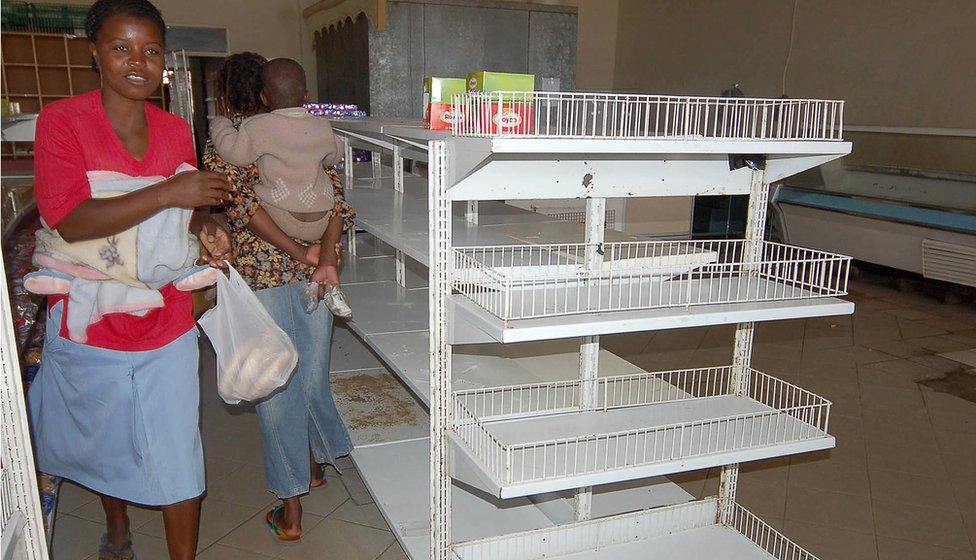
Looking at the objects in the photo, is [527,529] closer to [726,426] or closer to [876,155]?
[726,426]

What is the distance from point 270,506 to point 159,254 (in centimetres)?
159

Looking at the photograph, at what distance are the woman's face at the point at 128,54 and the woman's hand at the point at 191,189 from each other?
230 millimetres

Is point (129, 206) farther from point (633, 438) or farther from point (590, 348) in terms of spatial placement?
point (633, 438)

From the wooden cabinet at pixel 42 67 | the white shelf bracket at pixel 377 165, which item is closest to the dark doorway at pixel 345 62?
the wooden cabinet at pixel 42 67

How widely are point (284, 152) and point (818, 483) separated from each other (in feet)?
8.99

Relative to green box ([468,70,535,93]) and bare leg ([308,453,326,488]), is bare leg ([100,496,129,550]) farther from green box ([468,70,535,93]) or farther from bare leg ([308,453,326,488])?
green box ([468,70,535,93])

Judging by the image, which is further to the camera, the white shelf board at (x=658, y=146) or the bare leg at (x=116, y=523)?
the bare leg at (x=116, y=523)

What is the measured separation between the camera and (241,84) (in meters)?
2.47

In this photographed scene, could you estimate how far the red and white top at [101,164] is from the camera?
1590 millimetres

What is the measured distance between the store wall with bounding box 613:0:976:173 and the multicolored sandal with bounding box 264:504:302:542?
6.66 metres

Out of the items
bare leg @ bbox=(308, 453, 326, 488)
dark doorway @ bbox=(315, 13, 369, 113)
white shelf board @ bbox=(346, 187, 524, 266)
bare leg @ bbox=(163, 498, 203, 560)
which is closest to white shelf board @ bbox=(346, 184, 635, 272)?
white shelf board @ bbox=(346, 187, 524, 266)

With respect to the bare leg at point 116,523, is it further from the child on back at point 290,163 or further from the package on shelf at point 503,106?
the package on shelf at point 503,106

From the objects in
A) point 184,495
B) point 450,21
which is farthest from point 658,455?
point 450,21

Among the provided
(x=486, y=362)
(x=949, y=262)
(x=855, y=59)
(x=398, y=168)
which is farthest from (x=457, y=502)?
(x=855, y=59)
